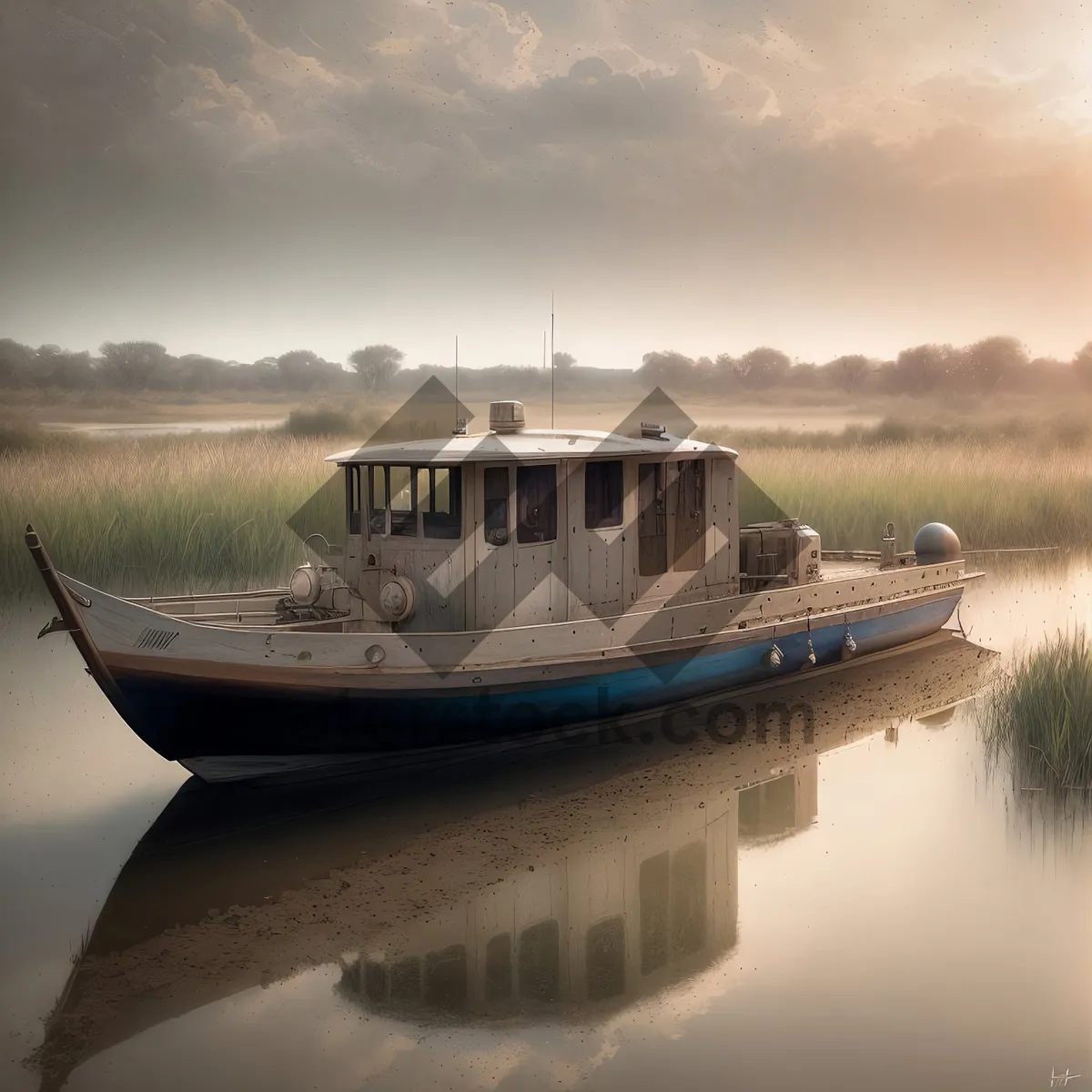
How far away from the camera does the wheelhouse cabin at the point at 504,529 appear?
8773mm

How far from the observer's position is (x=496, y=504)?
8859 mm

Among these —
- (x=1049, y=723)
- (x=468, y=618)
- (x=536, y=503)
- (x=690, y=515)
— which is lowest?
(x=1049, y=723)

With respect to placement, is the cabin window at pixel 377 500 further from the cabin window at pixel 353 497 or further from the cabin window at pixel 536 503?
the cabin window at pixel 536 503

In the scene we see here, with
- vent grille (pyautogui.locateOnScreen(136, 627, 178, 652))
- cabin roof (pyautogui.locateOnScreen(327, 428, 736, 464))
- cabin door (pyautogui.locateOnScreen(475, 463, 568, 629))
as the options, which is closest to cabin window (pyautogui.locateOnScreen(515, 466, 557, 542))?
cabin door (pyautogui.locateOnScreen(475, 463, 568, 629))

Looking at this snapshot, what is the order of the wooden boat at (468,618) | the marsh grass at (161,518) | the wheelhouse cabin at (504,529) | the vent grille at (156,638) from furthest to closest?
the marsh grass at (161,518) < the wheelhouse cabin at (504,529) < the wooden boat at (468,618) < the vent grille at (156,638)

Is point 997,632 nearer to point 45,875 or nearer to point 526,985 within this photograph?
point 526,985

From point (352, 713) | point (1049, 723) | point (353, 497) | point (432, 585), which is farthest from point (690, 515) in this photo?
point (352, 713)

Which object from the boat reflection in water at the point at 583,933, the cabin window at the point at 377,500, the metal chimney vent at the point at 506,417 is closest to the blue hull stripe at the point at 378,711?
the boat reflection in water at the point at 583,933

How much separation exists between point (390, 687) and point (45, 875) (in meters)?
2.40

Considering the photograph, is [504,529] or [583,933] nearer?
[583,933]

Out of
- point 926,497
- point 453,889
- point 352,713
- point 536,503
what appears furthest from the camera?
point 926,497

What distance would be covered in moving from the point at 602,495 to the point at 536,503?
0.72 metres

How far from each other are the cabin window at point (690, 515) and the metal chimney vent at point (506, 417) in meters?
1.51

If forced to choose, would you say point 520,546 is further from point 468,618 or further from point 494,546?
point 468,618
